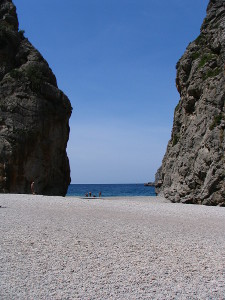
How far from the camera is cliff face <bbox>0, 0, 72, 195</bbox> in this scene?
3444 centimetres

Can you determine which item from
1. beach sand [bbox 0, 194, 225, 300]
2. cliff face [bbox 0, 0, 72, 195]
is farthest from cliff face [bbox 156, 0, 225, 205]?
cliff face [bbox 0, 0, 72, 195]

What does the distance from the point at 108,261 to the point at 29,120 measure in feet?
Result: 99.0

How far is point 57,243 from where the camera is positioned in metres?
9.46

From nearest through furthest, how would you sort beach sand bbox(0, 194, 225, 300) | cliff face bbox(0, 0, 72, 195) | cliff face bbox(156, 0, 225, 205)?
beach sand bbox(0, 194, 225, 300), cliff face bbox(156, 0, 225, 205), cliff face bbox(0, 0, 72, 195)


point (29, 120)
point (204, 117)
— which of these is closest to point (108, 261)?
point (204, 117)

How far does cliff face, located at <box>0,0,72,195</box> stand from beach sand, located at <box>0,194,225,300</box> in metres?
22.3

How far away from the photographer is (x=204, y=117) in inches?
1190

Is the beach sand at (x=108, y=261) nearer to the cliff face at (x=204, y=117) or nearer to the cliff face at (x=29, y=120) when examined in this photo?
the cliff face at (x=204, y=117)

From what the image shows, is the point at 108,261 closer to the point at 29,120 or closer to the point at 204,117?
the point at 204,117

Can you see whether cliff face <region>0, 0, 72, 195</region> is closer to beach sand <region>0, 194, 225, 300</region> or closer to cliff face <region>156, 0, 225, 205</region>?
cliff face <region>156, 0, 225, 205</region>

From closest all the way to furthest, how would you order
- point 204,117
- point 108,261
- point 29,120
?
point 108,261, point 204,117, point 29,120

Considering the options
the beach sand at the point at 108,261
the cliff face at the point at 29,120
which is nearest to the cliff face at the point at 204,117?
the beach sand at the point at 108,261

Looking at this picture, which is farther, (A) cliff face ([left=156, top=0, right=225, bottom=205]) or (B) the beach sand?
(A) cliff face ([left=156, top=0, right=225, bottom=205])

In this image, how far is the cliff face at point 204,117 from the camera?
2644 cm
